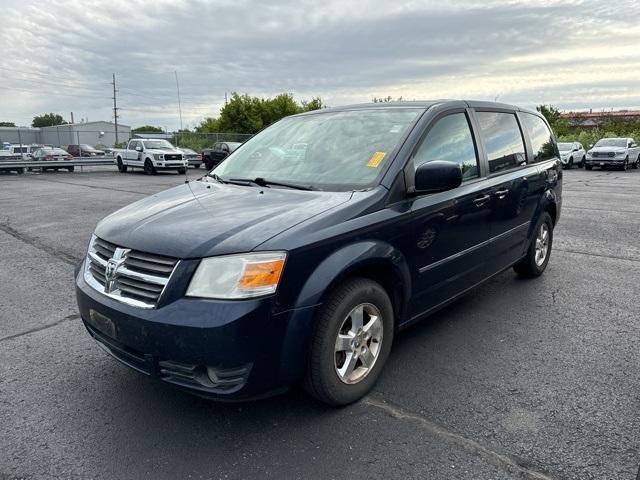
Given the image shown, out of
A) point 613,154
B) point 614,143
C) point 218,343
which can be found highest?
point 614,143

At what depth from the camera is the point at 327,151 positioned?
365 cm

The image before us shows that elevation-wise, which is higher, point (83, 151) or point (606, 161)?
point (83, 151)

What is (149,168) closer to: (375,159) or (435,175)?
(375,159)

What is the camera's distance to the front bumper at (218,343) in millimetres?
2363

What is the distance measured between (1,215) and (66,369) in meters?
8.70

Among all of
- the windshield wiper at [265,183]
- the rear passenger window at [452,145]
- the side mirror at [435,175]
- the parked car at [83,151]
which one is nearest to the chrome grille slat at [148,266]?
the windshield wiper at [265,183]

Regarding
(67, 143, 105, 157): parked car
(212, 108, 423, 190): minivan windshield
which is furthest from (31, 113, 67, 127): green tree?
(212, 108, 423, 190): minivan windshield

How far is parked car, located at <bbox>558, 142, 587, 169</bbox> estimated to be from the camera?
28141 millimetres

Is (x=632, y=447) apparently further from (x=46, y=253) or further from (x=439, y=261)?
(x=46, y=253)

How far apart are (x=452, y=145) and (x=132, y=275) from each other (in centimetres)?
247

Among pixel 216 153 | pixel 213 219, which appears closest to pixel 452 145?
pixel 213 219

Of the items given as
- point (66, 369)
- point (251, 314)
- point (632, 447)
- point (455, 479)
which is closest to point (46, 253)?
point (66, 369)

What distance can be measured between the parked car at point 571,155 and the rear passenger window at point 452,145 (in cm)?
2682

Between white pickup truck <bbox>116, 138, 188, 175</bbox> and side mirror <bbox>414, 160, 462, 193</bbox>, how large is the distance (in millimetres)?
23031
